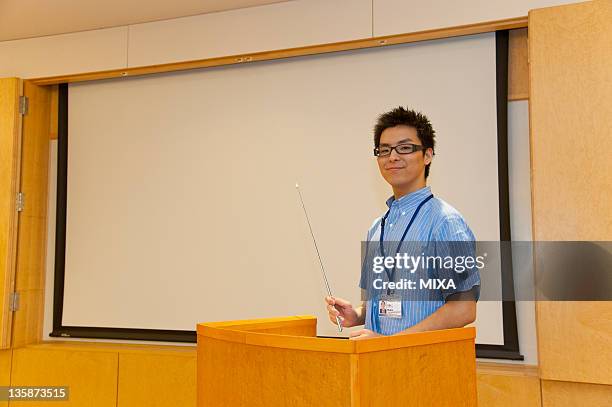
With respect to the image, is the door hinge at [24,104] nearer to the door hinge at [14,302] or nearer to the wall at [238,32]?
the wall at [238,32]

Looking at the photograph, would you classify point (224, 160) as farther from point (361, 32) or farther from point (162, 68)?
point (361, 32)

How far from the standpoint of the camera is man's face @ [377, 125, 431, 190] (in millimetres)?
1973

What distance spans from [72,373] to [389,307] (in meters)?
2.31

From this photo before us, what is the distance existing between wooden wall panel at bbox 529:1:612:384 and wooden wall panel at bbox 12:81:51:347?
2.93m

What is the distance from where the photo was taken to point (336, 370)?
1203 millimetres

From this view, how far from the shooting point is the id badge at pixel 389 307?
73.8 inches

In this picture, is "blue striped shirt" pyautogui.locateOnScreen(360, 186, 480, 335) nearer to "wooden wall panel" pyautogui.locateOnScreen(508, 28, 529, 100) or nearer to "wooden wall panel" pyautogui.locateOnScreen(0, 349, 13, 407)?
"wooden wall panel" pyautogui.locateOnScreen(508, 28, 529, 100)

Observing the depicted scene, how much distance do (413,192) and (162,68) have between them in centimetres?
205

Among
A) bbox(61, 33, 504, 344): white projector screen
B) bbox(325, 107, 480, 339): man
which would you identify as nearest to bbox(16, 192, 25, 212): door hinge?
bbox(61, 33, 504, 344): white projector screen

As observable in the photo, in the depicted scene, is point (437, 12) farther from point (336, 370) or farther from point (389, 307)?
point (336, 370)

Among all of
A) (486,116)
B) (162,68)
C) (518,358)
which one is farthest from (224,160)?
(518,358)

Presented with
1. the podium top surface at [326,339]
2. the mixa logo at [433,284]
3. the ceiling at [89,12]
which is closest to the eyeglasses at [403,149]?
the mixa logo at [433,284]

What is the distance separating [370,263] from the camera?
2.10 metres

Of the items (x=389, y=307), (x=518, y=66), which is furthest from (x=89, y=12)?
(x=389, y=307)
